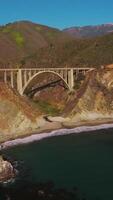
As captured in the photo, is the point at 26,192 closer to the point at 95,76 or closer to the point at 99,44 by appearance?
the point at 95,76

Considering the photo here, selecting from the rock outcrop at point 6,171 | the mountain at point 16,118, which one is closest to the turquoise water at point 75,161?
the rock outcrop at point 6,171

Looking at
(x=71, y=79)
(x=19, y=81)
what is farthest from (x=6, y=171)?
(x=71, y=79)

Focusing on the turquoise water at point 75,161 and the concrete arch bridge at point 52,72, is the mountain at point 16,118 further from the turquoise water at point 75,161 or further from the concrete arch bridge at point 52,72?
the concrete arch bridge at point 52,72

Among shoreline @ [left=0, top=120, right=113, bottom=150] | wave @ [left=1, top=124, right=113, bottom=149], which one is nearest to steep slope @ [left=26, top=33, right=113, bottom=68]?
shoreline @ [left=0, top=120, right=113, bottom=150]

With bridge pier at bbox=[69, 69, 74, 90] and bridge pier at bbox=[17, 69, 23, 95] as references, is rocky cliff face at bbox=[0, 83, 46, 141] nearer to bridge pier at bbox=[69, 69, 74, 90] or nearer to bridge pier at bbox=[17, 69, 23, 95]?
bridge pier at bbox=[17, 69, 23, 95]

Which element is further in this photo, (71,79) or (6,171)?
(71,79)

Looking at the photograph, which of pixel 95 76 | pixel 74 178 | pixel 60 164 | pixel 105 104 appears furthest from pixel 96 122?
pixel 74 178

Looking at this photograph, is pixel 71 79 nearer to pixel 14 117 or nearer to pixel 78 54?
pixel 14 117
